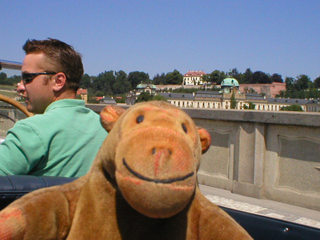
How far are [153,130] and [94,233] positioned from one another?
1.23ft

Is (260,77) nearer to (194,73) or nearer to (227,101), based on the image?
(194,73)

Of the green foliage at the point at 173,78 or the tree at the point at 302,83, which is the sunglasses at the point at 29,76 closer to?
the tree at the point at 302,83

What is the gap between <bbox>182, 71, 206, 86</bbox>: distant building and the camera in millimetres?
172500

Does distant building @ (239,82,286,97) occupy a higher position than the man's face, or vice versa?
the man's face

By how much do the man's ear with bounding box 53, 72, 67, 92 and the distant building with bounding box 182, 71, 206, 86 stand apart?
16961 cm

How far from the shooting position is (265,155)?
533 centimetres

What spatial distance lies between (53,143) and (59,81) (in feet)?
1.65

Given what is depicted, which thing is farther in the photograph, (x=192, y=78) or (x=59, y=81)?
(x=192, y=78)

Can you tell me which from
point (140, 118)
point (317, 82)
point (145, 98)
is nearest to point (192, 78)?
point (317, 82)

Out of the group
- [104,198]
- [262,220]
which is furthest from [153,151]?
[262,220]

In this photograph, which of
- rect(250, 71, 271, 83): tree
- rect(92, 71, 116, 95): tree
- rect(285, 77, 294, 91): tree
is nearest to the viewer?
rect(92, 71, 116, 95): tree

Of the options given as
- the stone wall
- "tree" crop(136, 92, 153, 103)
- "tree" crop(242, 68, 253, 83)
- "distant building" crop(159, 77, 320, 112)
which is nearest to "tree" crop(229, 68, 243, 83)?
"tree" crop(242, 68, 253, 83)

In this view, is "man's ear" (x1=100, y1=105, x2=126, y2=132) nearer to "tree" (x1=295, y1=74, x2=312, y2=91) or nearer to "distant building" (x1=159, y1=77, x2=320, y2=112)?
"distant building" (x1=159, y1=77, x2=320, y2=112)

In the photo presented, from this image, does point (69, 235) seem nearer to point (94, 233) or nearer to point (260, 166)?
point (94, 233)
